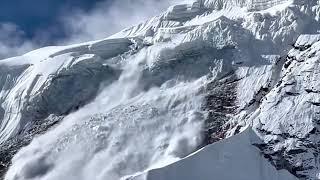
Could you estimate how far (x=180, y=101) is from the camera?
3597 inches

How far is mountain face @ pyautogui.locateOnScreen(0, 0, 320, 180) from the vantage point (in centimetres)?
7944

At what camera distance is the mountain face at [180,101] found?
79.4 meters

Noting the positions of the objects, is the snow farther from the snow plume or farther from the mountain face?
the snow plume

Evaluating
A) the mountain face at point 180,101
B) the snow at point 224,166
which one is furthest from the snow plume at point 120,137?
the snow at point 224,166

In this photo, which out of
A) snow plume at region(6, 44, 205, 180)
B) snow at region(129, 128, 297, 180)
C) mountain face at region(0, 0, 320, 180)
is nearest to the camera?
snow at region(129, 128, 297, 180)

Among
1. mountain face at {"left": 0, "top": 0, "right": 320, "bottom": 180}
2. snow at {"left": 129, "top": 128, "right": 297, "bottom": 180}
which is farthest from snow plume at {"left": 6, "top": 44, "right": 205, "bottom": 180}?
snow at {"left": 129, "top": 128, "right": 297, "bottom": 180}

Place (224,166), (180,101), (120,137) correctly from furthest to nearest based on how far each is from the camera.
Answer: (180,101) → (120,137) → (224,166)

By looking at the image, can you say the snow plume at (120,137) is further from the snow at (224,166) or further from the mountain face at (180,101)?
the snow at (224,166)

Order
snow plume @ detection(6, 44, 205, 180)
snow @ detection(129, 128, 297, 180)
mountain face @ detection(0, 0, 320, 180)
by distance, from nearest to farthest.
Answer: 1. snow @ detection(129, 128, 297, 180)
2. mountain face @ detection(0, 0, 320, 180)
3. snow plume @ detection(6, 44, 205, 180)

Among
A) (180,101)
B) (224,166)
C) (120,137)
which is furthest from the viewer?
(180,101)

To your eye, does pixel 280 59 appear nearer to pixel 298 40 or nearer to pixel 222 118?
pixel 298 40

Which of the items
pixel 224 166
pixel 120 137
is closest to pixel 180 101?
pixel 120 137

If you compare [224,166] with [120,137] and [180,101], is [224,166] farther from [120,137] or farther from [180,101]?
[180,101]

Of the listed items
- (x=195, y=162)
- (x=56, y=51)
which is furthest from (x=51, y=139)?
(x=195, y=162)
